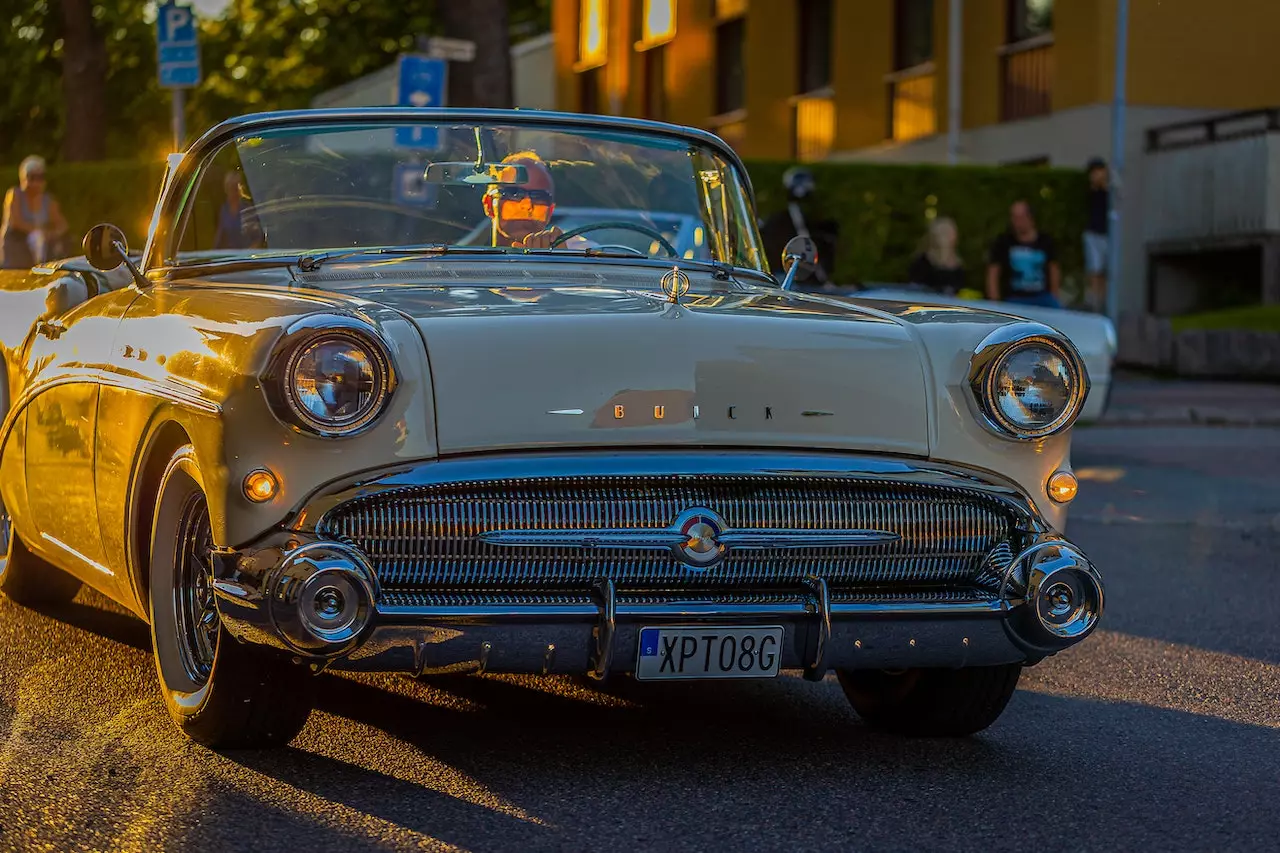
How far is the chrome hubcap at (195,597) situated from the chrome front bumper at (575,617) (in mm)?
315

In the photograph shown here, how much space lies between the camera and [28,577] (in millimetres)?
6863

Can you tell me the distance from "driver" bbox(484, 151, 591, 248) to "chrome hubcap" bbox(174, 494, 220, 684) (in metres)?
1.40

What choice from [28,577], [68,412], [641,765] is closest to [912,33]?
[28,577]

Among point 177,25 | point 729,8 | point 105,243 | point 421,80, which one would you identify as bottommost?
point 105,243

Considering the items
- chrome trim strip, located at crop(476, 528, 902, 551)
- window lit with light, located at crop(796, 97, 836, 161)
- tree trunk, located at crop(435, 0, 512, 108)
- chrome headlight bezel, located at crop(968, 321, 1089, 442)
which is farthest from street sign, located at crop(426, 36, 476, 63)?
window lit with light, located at crop(796, 97, 836, 161)

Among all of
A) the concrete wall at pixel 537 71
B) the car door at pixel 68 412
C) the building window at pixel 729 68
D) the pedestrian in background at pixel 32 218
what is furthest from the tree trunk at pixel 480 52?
the concrete wall at pixel 537 71

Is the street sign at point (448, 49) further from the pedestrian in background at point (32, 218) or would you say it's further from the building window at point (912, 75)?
the building window at point (912, 75)

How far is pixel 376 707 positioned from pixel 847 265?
15784 millimetres

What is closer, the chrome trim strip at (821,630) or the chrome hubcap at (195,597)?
the chrome trim strip at (821,630)

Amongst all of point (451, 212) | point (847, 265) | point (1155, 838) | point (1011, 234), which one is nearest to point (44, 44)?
point (847, 265)

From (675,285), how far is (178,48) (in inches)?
378

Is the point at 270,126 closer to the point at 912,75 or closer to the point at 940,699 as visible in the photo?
the point at 940,699

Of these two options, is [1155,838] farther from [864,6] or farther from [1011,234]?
[864,6]

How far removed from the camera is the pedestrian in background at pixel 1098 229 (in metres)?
18.5
